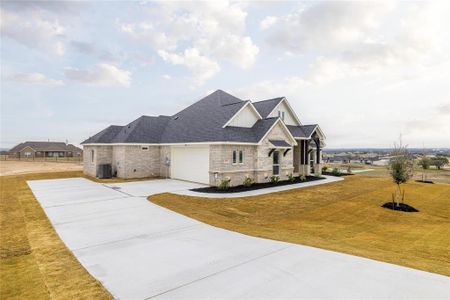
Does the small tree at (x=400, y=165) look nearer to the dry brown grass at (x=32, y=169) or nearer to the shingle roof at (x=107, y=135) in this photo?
the shingle roof at (x=107, y=135)

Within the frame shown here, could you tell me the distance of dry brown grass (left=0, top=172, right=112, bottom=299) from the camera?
4.72 metres

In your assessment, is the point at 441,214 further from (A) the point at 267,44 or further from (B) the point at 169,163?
(B) the point at 169,163

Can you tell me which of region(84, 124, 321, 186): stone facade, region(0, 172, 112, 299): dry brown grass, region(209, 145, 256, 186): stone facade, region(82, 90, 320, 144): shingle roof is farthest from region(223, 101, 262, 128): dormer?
region(0, 172, 112, 299): dry brown grass

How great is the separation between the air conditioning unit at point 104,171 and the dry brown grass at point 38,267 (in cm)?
1449

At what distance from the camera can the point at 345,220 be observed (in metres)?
11.8

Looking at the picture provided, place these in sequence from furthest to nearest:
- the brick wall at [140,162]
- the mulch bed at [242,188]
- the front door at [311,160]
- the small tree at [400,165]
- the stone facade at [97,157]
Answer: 1. the front door at [311,160]
2. the stone facade at [97,157]
3. the brick wall at [140,162]
4. the mulch bed at [242,188]
5. the small tree at [400,165]

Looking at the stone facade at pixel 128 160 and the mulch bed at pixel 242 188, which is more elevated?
the stone facade at pixel 128 160

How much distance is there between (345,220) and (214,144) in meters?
10.7

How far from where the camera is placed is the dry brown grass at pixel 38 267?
472 cm

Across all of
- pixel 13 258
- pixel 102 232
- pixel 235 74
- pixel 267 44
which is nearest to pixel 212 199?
pixel 102 232

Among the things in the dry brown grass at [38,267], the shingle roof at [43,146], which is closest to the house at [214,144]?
the dry brown grass at [38,267]

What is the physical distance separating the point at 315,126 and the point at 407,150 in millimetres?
12116

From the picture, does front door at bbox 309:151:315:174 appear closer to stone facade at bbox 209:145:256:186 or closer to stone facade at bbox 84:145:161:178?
stone facade at bbox 209:145:256:186

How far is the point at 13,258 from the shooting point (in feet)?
21.2
